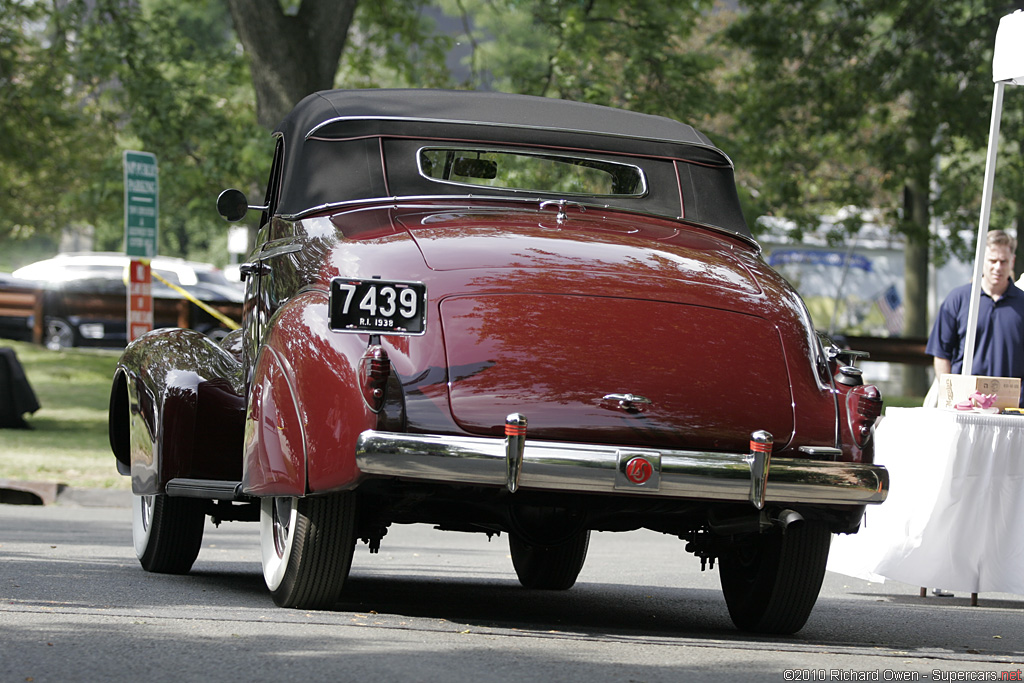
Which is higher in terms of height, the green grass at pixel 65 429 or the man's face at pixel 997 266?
the man's face at pixel 997 266

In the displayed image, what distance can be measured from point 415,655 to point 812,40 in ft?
66.6

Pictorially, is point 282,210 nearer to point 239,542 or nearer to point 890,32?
point 239,542

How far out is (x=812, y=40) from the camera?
899 inches

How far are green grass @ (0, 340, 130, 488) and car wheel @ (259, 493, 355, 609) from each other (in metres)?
7.30

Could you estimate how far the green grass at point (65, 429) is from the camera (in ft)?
40.9

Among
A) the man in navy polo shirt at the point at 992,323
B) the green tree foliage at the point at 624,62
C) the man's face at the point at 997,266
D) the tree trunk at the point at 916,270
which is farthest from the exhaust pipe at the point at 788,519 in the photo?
the tree trunk at the point at 916,270

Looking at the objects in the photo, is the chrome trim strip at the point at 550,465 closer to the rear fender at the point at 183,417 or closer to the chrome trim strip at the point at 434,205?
the chrome trim strip at the point at 434,205

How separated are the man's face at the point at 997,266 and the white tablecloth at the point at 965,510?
5.16ft

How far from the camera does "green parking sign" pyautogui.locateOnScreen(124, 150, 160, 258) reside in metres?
12.8

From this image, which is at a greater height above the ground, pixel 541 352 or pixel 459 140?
pixel 459 140

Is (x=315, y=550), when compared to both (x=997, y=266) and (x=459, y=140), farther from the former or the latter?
(x=997, y=266)

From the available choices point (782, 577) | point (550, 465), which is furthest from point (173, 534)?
point (782, 577)

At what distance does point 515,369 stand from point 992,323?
4788 mm

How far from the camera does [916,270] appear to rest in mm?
26156
